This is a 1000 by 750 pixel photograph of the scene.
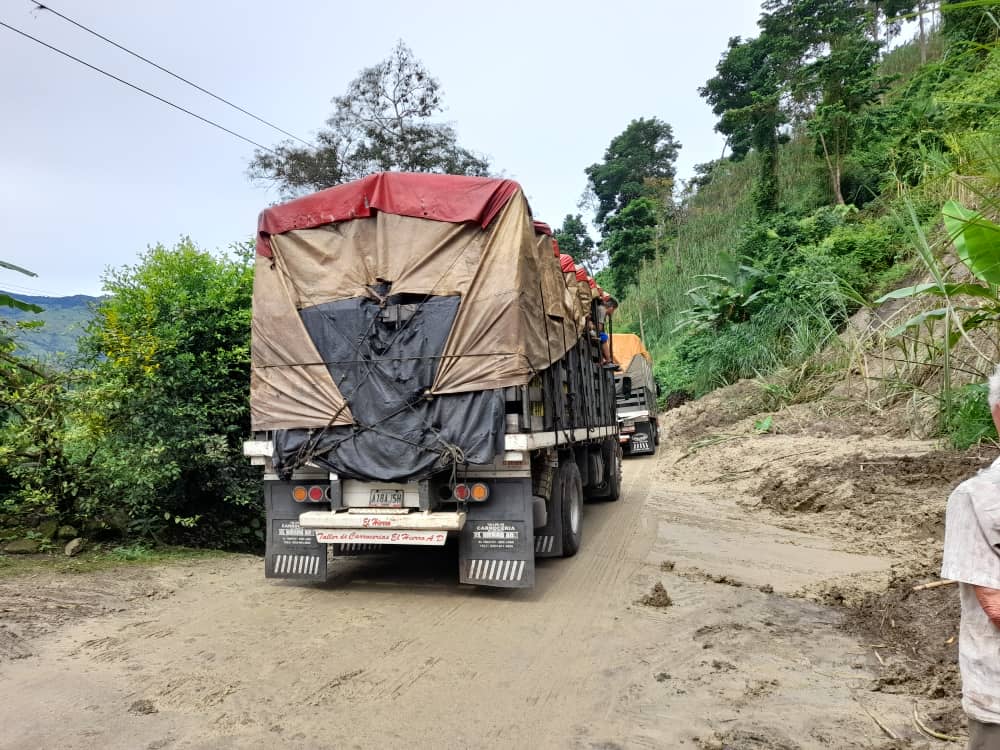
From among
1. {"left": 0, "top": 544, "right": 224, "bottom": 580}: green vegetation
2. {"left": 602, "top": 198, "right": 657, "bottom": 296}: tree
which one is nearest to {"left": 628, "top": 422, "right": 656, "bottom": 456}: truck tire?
{"left": 0, "top": 544, "right": 224, "bottom": 580}: green vegetation

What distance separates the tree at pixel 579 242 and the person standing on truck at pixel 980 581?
188 ft

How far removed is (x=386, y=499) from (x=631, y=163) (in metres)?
53.3

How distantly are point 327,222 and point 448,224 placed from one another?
115 cm

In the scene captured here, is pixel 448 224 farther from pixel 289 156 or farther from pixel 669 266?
pixel 669 266

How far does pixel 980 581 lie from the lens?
2.00 m

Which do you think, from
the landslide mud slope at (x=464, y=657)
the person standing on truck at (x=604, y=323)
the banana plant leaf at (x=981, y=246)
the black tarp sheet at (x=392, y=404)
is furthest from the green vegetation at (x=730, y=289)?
the person standing on truck at (x=604, y=323)

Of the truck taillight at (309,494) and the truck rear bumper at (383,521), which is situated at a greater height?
the truck taillight at (309,494)

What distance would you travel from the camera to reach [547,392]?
265 inches

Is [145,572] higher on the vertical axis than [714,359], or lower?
lower

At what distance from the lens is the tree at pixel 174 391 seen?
732cm

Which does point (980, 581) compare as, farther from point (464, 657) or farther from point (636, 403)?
point (636, 403)

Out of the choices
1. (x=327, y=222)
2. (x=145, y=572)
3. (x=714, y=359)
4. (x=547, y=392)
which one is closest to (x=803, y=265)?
(x=714, y=359)

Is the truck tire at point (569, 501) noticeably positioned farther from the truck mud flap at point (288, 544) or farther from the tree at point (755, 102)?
the tree at point (755, 102)

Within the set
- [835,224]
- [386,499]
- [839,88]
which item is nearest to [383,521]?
[386,499]
